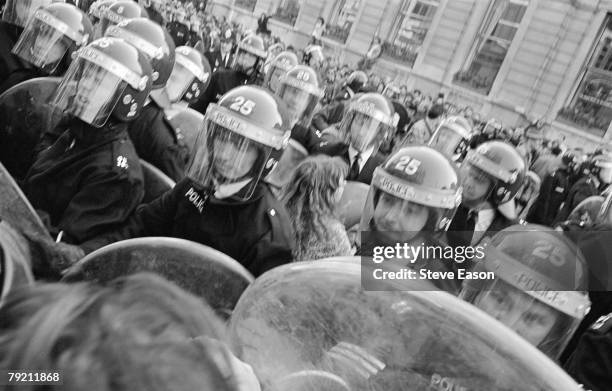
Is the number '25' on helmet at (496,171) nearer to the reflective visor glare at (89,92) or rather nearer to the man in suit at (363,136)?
the man in suit at (363,136)

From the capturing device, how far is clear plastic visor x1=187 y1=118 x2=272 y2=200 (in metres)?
2.62

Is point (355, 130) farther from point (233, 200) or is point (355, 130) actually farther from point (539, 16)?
point (539, 16)

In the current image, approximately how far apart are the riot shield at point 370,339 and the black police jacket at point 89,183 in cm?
153

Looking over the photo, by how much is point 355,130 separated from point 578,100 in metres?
18.1

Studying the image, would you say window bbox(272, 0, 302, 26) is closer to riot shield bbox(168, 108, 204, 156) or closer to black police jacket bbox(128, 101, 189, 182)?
riot shield bbox(168, 108, 204, 156)

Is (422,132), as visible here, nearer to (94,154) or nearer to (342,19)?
(94,154)

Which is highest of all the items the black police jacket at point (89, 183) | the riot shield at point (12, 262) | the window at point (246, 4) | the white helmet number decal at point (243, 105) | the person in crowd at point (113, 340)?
the window at point (246, 4)

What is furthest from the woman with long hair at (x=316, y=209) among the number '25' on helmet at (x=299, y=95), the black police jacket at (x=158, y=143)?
the number '25' on helmet at (x=299, y=95)

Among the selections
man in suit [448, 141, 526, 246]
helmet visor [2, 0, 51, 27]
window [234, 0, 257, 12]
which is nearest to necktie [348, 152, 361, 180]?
man in suit [448, 141, 526, 246]

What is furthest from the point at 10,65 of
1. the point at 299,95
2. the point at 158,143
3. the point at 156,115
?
the point at 299,95

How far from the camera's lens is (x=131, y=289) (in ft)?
2.71

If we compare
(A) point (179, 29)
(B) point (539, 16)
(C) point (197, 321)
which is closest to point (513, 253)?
(C) point (197, 321)

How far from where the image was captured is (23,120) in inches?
129

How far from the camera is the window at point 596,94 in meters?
19.6
